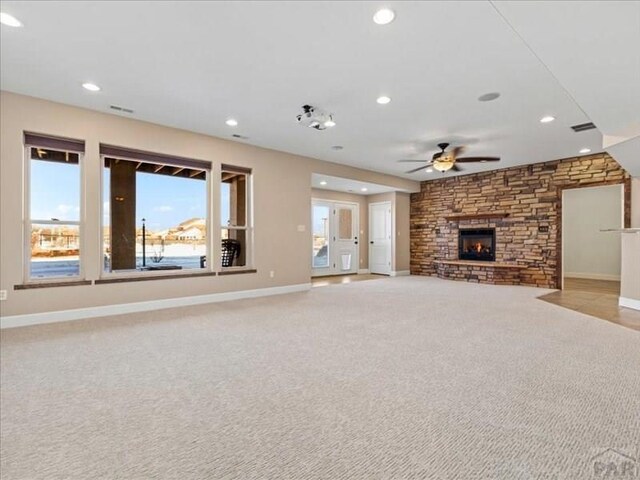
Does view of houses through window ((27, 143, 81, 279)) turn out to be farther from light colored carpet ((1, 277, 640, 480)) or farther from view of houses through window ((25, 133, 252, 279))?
light colored carpet ((1, 277, 640, 480))

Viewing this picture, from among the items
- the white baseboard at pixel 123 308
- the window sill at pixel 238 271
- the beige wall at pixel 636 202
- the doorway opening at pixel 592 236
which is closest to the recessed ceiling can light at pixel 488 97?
the beige wall at pixel 636 202

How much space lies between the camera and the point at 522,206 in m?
7.58

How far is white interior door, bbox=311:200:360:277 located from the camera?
9.50 metres

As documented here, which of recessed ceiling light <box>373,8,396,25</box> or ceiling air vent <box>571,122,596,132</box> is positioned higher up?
recessed ceiling light <box>373,8,396,25</box>

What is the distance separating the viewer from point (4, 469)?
1.49 m

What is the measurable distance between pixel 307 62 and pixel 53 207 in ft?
12.9

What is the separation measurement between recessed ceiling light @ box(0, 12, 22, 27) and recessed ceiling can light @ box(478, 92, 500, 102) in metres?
4.62

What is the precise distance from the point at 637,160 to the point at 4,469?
6558 millimetres

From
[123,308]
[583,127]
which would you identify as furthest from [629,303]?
[123,308]

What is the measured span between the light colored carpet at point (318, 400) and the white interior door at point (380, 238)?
5.90 meters

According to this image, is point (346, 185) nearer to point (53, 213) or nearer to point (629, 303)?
point (629, 303)

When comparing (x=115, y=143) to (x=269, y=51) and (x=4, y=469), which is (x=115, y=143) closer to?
(x=269, y=51)

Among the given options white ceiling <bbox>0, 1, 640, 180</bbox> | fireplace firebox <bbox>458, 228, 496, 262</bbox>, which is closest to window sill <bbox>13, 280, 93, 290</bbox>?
white ceiling <bbox>0, 1, 640, 180</bbox>

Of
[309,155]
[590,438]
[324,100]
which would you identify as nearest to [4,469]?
[590,438]
